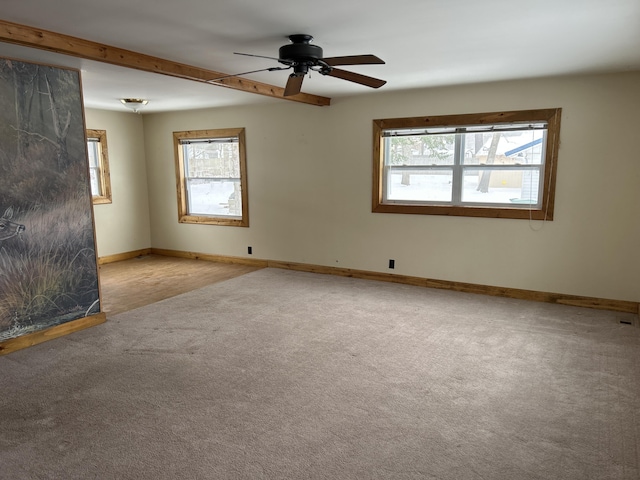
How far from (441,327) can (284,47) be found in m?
2.70

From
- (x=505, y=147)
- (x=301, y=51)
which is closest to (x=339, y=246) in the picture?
(x=505, y=147)

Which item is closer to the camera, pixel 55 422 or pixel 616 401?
pixel 55 422

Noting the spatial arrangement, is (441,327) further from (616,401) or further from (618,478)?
(618,478)

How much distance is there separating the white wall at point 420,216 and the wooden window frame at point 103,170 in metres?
0.74

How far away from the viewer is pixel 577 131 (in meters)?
4.54

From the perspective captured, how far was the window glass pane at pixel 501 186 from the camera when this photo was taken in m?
4.90

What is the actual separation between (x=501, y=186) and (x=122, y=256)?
18.9 feet

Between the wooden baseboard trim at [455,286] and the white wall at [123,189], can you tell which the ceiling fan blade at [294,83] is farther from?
the white wall at [123,189]

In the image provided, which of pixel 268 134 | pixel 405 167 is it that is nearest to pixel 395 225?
pixel 405 167

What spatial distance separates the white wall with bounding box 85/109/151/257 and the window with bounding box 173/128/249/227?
733mm

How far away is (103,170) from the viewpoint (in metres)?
6.93

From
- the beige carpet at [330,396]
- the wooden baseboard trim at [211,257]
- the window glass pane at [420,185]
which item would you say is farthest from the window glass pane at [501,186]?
the wooden baseboard trim at [211,257]

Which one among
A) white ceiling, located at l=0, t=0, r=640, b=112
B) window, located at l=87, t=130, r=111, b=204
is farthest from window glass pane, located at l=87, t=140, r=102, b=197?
white ceiling, located at l=0, t=0, r=640, b=112

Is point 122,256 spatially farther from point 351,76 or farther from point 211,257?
point 351,76
